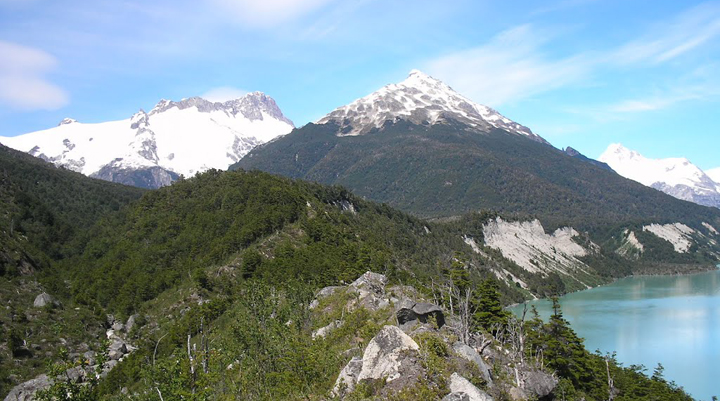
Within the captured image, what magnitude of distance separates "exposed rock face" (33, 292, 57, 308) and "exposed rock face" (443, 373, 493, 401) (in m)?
77.2

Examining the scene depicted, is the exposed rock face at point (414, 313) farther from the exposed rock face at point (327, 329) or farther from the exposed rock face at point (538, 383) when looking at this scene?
the exposed rock face at point (538, 383)

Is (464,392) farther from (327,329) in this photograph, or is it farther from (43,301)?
(43,301)

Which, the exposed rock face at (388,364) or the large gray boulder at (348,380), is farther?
the large gray boulder at (348,380)

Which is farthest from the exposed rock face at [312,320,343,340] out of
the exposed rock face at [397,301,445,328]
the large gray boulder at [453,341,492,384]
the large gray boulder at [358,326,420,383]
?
the large gray boulder at [358,326,420,383]

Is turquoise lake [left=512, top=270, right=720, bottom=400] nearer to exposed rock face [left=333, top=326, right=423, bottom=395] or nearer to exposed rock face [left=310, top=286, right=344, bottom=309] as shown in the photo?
exposed rock face [left=310, top=286, right=344, bottom=309]

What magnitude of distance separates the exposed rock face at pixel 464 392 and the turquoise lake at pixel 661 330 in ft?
259

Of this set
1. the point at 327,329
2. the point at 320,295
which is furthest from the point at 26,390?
the point at 327,329

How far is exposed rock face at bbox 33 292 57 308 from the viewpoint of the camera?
74.8 m

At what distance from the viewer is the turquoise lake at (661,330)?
88000 millimetres

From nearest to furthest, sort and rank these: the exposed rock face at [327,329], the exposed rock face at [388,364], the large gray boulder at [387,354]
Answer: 1. the exposed rock face at [388,364]
2. the large gray boulder at [387,354]
3. the exposed rock face at [327,329]

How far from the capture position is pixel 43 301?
75562 mm

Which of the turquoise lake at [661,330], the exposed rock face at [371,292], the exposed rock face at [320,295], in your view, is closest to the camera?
the exposed rock face at [371,292]

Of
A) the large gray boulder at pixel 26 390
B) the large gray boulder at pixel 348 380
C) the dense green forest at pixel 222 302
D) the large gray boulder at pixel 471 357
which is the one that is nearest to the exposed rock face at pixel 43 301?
the dense green forest at pixel 222 302

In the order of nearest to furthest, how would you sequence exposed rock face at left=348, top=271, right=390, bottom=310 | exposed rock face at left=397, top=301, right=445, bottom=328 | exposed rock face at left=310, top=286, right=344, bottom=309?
1. exposed rock face at left=397, top=301, right=445, bottom=328
2. exposed rock face at left=348, top=271, right=390, bottom=310
3. exposed rock face at left=310, top=286, right=344, bottom=309
